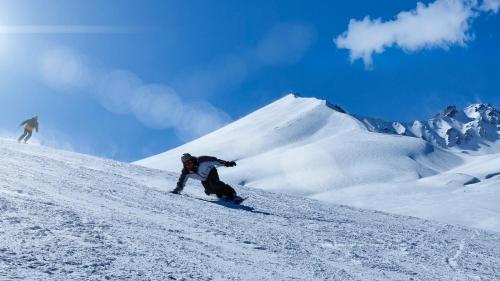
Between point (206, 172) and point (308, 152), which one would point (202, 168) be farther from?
point (308, 152)

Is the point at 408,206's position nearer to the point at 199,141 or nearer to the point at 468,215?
the point at 468,215

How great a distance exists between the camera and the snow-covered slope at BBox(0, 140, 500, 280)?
5.78 metres

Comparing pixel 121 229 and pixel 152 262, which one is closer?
pixel 152 262

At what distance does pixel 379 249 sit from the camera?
8922 millimetres

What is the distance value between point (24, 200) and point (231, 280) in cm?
398

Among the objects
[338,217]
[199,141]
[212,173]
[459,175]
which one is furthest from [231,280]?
[199,141]

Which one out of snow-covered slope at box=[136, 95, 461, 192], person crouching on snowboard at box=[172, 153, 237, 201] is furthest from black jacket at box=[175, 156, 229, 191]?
snow-covered slope at box=[136, 95, 461, 192]

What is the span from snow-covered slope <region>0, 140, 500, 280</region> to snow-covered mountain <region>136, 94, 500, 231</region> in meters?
40.9

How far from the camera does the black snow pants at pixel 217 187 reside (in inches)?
A: 543

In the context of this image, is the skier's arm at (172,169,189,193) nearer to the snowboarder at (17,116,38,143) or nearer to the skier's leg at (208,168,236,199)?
the skier's leg at (208,168,236,199)

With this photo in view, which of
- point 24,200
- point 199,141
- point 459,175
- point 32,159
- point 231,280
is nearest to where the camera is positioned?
point 231,280

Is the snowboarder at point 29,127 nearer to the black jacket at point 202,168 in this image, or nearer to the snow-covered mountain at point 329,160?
the black jacket at point 202,168

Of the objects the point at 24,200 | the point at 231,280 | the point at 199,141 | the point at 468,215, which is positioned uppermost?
the point at 199,141

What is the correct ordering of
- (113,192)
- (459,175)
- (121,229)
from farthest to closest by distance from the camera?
(459,175) → (113,192) → (121,229)
